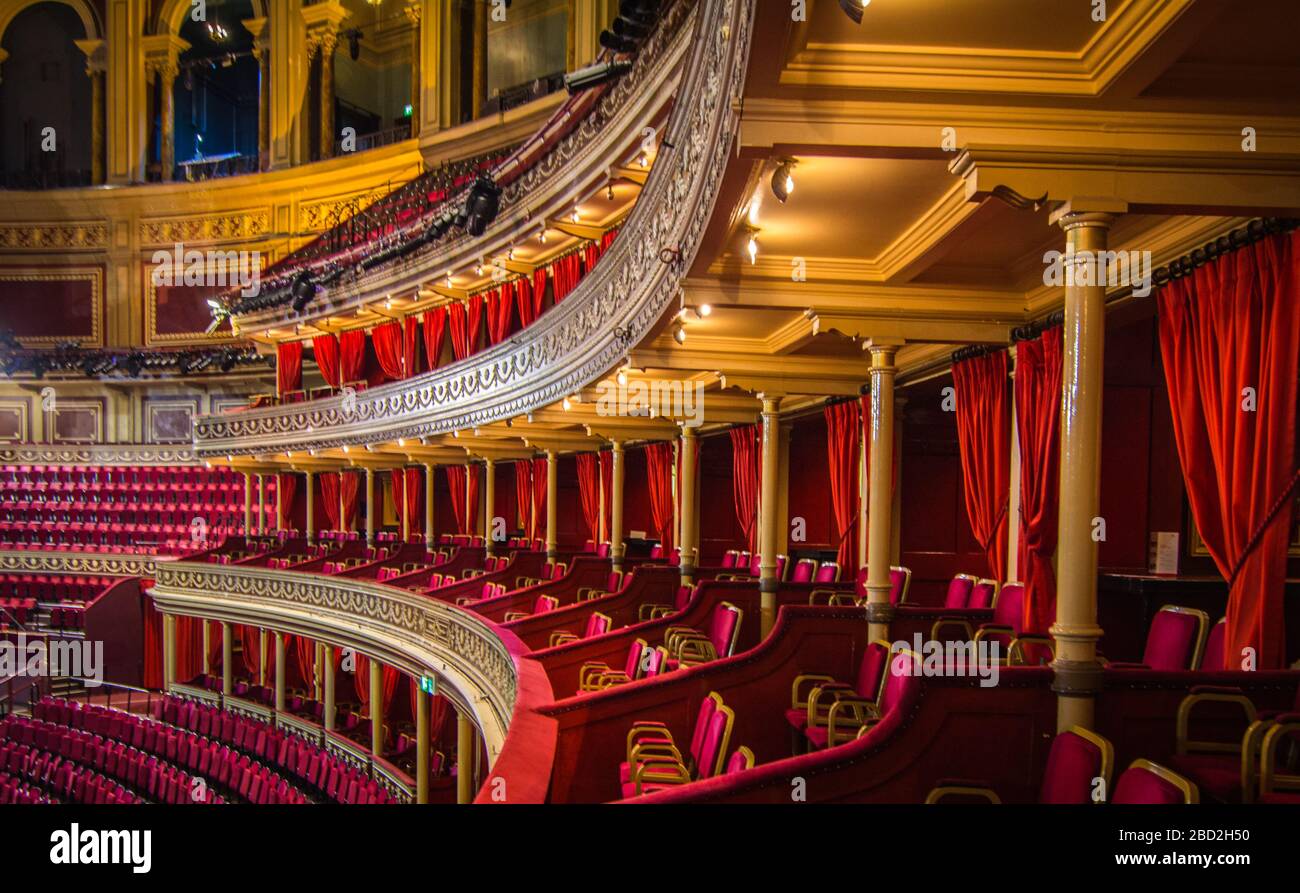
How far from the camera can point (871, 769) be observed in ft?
14.5

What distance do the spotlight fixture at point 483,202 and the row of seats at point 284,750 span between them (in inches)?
337

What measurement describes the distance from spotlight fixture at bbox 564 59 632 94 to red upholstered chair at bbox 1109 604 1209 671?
24.4 feet

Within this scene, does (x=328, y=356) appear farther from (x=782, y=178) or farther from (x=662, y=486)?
(x=782, y=178)

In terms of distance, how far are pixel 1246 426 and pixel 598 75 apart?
27.8 ft

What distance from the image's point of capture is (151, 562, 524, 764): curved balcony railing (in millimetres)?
9281

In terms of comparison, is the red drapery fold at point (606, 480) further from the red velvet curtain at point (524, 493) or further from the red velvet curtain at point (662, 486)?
the red velvet curtain at point (524, 493)

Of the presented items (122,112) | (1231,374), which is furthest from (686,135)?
(122,112)

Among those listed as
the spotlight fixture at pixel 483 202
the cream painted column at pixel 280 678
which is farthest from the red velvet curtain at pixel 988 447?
the cream painted column at pixel 280 678

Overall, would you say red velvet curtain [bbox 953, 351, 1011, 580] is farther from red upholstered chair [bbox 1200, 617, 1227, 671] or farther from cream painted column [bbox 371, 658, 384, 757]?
cream painted column [bbox 371, 658, 384, 757]

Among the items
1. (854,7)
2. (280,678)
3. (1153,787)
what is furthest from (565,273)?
(1153,787)

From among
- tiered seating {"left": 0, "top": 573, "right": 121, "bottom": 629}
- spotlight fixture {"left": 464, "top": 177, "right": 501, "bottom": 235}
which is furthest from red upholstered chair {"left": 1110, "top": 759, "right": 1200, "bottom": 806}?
tiered seating {"left": 0, "top": 573, "right": 121, "bottom": 629}

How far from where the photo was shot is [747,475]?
1450cm
